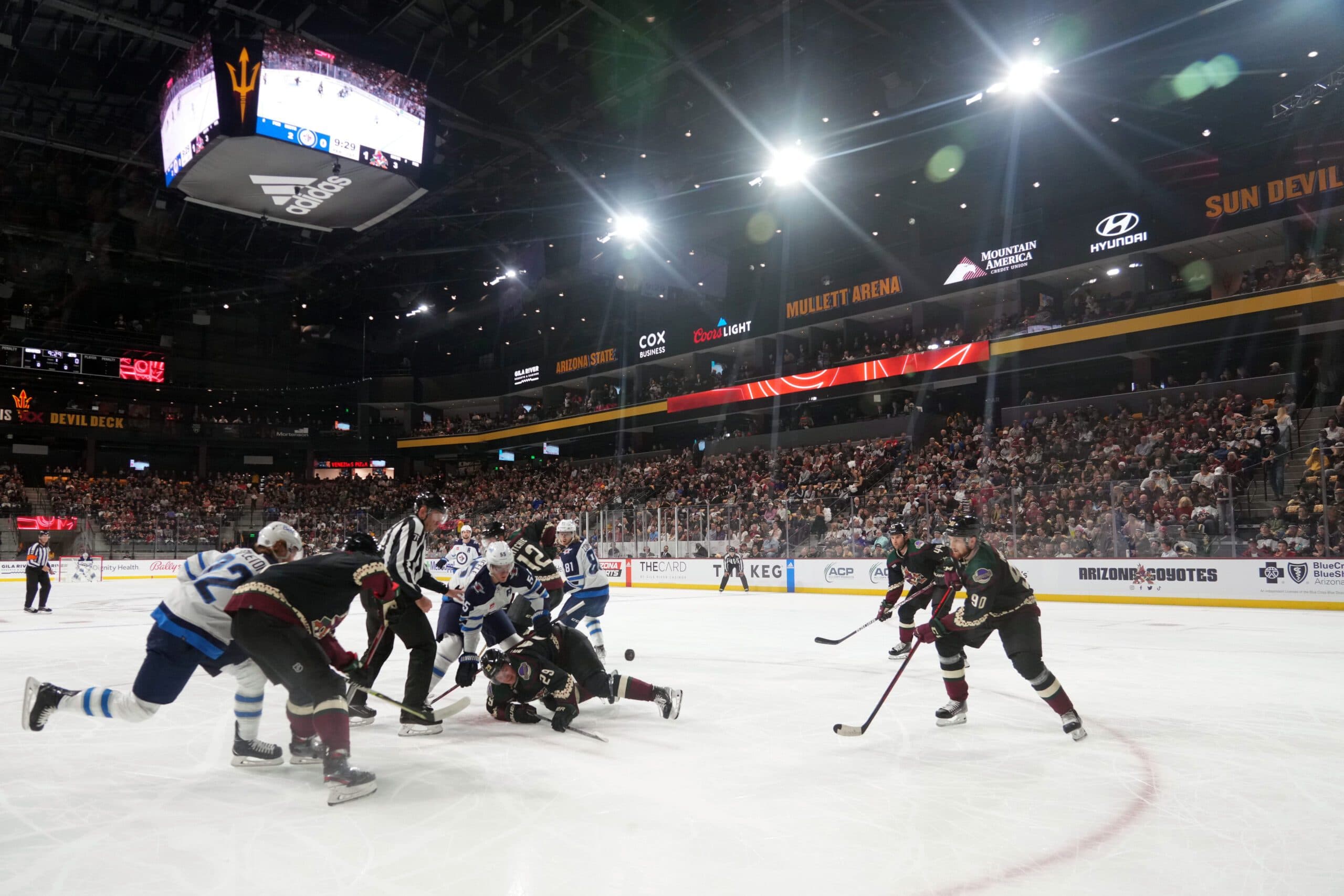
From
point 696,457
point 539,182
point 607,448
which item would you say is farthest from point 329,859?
point 607,448

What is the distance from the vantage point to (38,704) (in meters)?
4.23

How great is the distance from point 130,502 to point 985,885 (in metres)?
41.7

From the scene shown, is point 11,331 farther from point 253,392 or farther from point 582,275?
point 582,275

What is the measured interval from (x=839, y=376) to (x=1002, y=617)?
2310cm

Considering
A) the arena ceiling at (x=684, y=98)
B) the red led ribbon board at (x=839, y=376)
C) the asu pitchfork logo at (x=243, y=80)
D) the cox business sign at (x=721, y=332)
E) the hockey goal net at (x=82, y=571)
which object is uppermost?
the arena ceiling at (x=684, y=98)

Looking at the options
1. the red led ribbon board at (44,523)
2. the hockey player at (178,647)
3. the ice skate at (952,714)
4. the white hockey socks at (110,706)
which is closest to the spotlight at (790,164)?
the ice skate at (952,714)

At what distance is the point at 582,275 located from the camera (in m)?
32.9

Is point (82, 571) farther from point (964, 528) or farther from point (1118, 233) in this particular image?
point (1118, 233)

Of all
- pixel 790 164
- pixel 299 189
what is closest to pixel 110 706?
Result: pixel 299 189

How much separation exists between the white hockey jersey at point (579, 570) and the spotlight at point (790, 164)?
13.2 m

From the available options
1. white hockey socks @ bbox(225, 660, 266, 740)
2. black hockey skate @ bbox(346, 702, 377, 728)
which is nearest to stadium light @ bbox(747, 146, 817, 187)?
black hockey skate @ bbox(346, 702, 377, 728)

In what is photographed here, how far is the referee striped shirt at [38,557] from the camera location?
14.5m

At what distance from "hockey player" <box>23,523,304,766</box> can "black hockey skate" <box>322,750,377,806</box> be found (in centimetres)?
84

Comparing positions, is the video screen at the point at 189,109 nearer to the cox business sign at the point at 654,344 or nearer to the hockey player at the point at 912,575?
the hockey player at the point at 912,575
